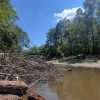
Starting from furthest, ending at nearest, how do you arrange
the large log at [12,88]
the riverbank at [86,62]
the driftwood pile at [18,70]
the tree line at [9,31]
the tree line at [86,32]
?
the tree line at [86,32] → the riverbank at [86,62] → the tree line at [9,31] → the driftwood pile at [18,70] → the large log at [12,88]

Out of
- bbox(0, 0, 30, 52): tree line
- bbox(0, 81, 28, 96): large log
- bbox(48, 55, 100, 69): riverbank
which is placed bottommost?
bbox(0, 81, 28, 96): large log

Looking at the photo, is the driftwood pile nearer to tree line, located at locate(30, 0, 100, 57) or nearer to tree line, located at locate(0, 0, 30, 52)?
tree line, located at locate(0, 0, 30, 52)

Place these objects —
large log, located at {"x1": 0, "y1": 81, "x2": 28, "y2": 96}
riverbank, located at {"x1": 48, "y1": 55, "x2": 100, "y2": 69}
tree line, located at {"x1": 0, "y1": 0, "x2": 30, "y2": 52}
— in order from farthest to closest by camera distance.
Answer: riverbank, located at {"x1": 48, "y1": 55, "x2": 100, "y2": 69} < tree line, located at {"x1": 0, "y1": 0, "x2": 30, "y2": 52} < large log, located at {"x1": 0, "y1": 81, "x2": 28, "y2": 96}

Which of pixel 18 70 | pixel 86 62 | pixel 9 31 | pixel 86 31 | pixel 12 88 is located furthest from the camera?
pixel 86 31

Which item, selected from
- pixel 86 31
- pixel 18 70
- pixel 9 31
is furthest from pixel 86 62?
pixel 18 70

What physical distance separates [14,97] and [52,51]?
65.9 meters

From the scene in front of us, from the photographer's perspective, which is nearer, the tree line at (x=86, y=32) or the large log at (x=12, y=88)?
the large log at (x=12, y=88)

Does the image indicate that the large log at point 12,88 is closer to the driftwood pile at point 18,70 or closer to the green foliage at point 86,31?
the driftwood pile at point 18,70

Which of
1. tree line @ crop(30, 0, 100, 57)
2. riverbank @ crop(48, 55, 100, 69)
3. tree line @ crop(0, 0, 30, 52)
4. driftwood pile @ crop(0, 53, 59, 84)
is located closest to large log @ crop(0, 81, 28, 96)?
driftwood pile @ crop(0, 53, 59, 84)

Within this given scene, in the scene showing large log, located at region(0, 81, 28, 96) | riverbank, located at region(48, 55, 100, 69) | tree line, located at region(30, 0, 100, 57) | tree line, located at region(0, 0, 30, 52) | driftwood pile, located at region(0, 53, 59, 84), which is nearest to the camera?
large log, located at region(0, 81, 28, 96)

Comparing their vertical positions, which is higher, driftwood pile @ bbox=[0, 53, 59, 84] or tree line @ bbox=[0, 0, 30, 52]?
tree line @ bbox=[0, 0, 30, 52]

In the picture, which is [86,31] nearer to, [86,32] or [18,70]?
[86,32]

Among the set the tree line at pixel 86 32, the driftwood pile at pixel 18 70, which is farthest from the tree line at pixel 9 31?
the tree line at pixel 86 32

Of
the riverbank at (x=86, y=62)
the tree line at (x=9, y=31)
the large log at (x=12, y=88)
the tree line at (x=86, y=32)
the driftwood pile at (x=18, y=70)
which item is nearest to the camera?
the large log at (x=12, y=88)
